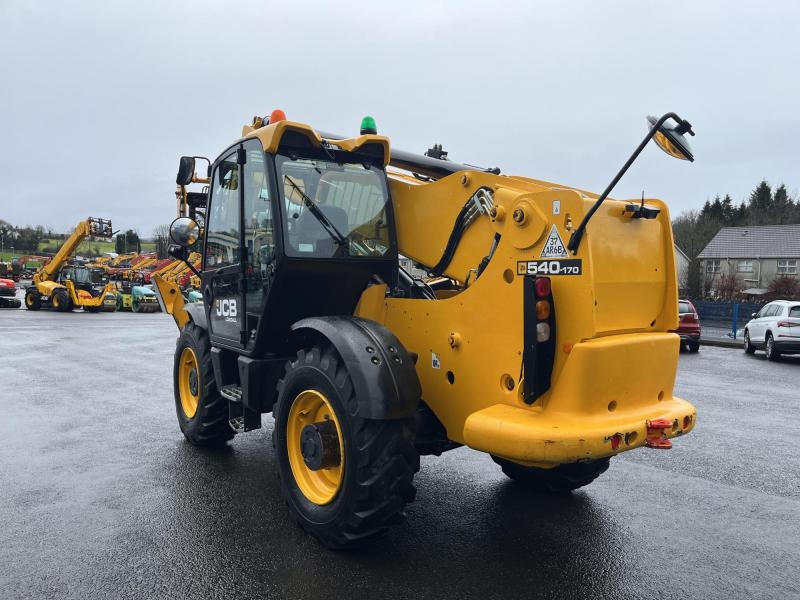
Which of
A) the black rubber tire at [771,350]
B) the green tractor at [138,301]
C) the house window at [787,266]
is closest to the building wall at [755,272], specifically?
the house window at [787,266]

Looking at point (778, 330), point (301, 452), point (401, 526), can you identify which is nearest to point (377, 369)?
point (301, 452)

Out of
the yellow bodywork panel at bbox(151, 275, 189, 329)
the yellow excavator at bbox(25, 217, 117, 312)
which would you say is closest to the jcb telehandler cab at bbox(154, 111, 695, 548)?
the yellow bodywork panel at bbox(151, 275, 189, 329)

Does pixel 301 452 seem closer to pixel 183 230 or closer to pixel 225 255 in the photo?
pixel 225 255

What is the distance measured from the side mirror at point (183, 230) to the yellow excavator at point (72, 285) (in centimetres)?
2395

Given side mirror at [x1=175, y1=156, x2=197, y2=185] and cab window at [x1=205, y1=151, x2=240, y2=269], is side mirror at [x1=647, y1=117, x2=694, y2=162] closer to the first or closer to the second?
cab window at [x1=205, y1=151, x2=240, y2=269]

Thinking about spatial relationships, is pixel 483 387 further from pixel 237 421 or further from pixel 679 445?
pixel 679 445

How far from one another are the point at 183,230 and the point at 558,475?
12.1 feet

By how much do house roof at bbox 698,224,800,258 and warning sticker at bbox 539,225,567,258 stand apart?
55816mm

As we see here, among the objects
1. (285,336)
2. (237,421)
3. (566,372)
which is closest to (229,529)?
(237,421)

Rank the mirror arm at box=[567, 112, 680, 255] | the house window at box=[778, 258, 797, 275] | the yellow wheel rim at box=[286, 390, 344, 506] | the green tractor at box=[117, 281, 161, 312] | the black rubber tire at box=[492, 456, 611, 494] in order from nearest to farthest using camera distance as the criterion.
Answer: the mirror arm at box=[567, 112, 680, 255], the yellow wheel rim at box=[286, 390, 344, 506], the black rubber tire at box=[492, 456, 611, 494], the green tractor at box=[117, 281, 161, 312], the house window at box=[778, 258, 797, 275]

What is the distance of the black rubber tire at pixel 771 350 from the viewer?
50.6ft

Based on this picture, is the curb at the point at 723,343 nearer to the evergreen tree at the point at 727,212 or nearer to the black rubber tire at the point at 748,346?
the black rubber tire at the point at 748,346

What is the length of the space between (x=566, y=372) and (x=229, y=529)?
8.15ft

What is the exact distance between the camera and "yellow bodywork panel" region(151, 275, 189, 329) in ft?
21.6
